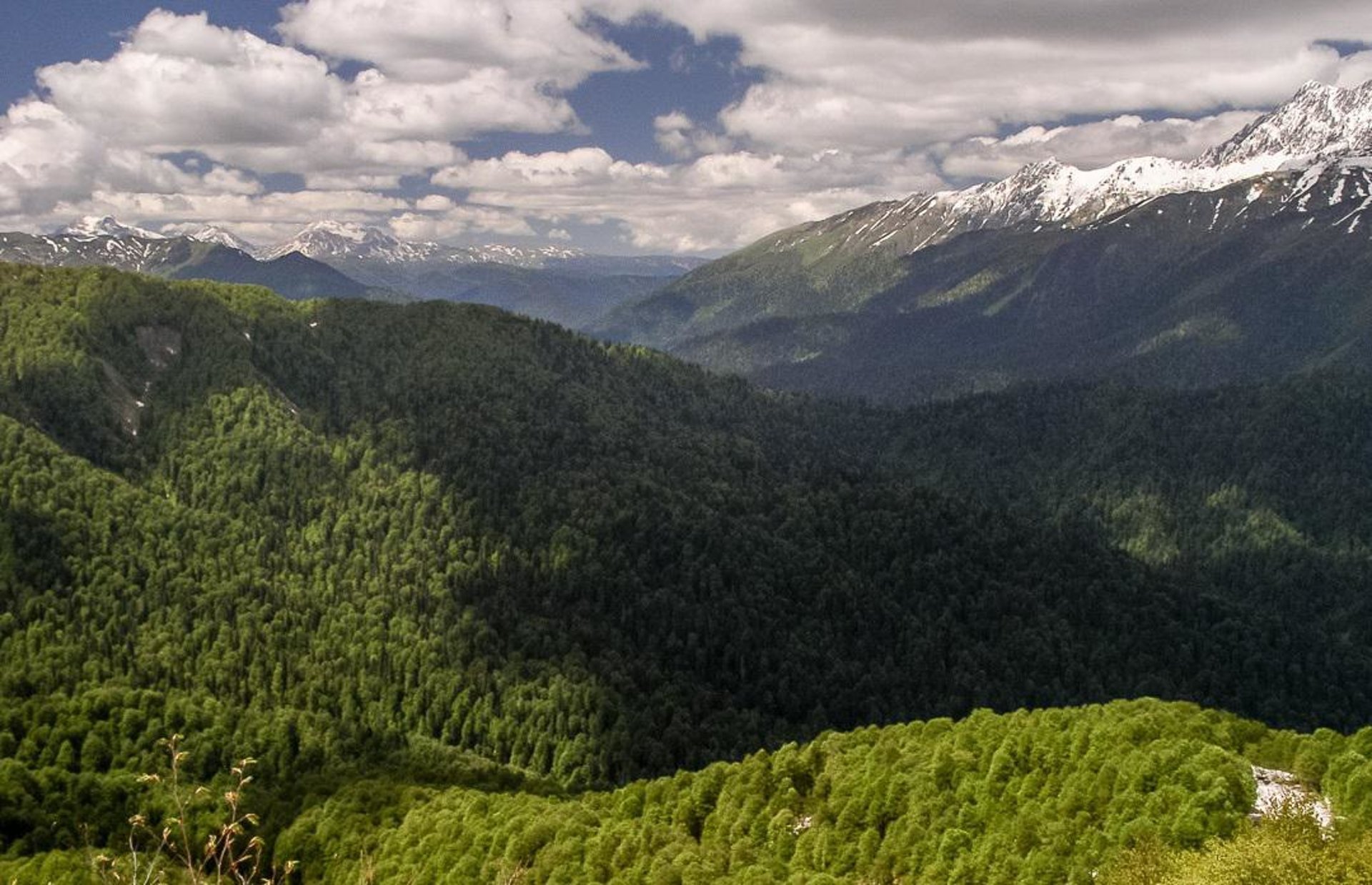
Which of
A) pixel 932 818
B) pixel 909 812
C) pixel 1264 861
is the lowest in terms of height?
pixel 909 812

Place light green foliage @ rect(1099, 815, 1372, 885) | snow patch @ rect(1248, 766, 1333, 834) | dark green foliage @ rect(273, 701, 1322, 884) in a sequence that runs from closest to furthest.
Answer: light green foliage @ rect(1099, 815, 1372, 885)
snow patch @ rect(1248, 766, 1333, 834)
dark green foliage @ rect(273, 701, 1322, 884)

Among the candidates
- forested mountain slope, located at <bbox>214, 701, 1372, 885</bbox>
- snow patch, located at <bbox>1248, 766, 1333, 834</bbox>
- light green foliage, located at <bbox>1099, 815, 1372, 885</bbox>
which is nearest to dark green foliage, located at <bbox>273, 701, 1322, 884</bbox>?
forested mountain slope, located at <bbox>214, 701, 1372, 885</bbox>

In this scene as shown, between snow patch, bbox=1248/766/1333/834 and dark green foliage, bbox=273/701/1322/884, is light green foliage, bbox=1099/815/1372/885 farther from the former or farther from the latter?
dark green foliage, bbox=273/701/1322/884

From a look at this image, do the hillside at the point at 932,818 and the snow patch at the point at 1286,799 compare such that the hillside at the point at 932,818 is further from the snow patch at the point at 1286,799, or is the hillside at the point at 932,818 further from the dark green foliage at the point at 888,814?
the snow patch at the point at 1286,799

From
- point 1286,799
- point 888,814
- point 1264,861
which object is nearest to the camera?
point 1264,861

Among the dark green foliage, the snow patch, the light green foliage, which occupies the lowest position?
the dark green foliage

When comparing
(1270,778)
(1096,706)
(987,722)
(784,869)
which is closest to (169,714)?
(784,869)

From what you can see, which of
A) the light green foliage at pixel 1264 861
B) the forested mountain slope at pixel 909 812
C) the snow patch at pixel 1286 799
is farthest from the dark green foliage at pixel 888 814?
the light green foliage at pixel 1264 861

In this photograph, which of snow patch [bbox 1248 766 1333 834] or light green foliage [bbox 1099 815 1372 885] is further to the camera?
snow patch [bbox 1248 766 1333 834]

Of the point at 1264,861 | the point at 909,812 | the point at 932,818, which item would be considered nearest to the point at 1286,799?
the point at 1264,861

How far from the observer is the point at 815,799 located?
110m

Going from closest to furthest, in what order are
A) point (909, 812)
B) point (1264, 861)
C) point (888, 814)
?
point (1264, 861)
point (909, 812)
point (888, 814)

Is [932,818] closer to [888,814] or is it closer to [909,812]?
[909,812]

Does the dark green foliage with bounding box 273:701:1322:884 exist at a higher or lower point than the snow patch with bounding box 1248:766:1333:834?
lower
